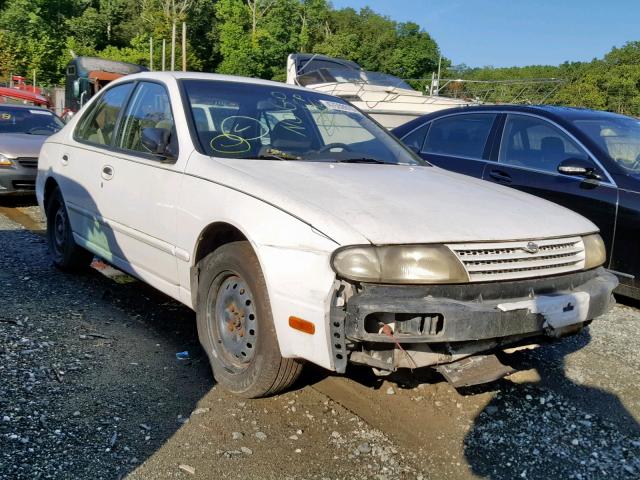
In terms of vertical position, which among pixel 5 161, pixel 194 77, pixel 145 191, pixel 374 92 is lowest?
pixel 5 161

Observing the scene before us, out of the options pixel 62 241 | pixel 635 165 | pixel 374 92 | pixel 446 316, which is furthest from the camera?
pixel 374 92

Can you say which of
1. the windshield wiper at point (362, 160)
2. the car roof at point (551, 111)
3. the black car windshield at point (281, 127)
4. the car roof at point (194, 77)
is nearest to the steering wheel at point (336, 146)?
the black car windshield at point (281, 127)

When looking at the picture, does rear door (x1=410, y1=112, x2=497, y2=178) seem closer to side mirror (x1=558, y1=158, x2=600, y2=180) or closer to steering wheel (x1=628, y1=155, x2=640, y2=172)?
side mirror (x1=558, y1=158, x2=600, y2=180)

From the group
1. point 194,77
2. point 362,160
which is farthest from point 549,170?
point 194,77

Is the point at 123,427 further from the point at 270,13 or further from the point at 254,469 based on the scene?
the point at 270,13

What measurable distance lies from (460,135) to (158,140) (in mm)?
3402

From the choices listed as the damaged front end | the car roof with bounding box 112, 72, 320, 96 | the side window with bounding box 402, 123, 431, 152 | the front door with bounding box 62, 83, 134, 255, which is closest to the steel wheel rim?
the damaged front end

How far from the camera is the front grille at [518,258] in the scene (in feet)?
9.07

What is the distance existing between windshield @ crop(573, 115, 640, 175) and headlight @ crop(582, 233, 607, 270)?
1929 mm

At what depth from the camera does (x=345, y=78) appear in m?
12.4

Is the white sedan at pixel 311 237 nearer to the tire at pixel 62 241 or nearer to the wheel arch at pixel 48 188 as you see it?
the tire at pixel 62 241

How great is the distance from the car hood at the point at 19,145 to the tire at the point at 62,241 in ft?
11.9

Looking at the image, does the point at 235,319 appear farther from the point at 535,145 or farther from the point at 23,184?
the point at 23,184

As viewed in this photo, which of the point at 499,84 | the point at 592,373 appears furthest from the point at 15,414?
the point at 499,84
